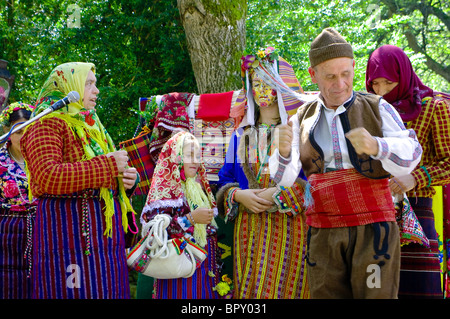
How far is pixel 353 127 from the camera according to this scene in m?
2.67

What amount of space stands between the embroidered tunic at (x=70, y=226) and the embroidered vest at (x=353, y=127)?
4.11 feet

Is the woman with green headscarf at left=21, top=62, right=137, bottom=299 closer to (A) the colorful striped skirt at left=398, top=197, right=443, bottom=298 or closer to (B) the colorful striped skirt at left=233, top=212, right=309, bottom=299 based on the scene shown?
(B) the colorful striped skirt at left=233, top=212, right=309, bottom=299

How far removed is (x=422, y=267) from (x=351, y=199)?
3.74 ft

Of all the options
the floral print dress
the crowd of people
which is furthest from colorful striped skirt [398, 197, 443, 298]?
the floral print dress

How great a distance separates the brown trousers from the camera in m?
2.54

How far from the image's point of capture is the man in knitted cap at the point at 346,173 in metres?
2.54

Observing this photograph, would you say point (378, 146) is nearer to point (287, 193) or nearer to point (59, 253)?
point (287, 193)

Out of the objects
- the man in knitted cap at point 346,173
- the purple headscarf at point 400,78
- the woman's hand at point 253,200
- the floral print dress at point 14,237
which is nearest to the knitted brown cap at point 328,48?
the man in knitted cap at point 346,173

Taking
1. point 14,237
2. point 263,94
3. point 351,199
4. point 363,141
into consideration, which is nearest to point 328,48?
point 363,141

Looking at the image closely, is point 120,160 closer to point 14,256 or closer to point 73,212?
point 73,212

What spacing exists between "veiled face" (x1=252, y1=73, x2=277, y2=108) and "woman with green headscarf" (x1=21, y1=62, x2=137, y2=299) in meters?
1.11

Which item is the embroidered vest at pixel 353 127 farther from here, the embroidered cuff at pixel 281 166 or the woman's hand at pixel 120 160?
the woman's hand at pixel 120 160
